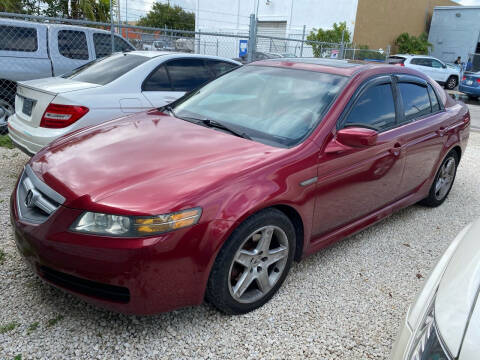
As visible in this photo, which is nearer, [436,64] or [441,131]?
[441,131]

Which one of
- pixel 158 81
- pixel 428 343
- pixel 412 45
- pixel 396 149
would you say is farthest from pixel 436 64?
pixel 428 343

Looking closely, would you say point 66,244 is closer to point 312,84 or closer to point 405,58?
point 312,84

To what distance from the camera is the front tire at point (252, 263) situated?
2.31 metres

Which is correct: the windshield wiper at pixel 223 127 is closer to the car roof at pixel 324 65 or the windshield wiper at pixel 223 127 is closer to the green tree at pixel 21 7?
the car roof at pixel 324 65

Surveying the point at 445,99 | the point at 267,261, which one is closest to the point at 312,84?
the point at 267,261

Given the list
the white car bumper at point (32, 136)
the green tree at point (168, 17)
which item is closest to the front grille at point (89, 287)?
the white car bumper at point (32, 136)

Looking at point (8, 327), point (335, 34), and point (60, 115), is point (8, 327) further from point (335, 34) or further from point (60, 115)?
point (335, 34)

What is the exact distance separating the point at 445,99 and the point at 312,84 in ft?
6.82

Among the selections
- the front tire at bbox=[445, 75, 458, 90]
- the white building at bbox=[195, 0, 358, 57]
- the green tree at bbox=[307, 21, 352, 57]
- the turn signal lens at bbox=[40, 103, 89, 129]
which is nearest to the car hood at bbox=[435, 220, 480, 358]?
the turn signal lens at bbox=[40, 103, 89, 129]

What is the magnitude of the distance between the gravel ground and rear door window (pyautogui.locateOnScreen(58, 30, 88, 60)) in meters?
4.78

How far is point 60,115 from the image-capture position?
4266 millimetres

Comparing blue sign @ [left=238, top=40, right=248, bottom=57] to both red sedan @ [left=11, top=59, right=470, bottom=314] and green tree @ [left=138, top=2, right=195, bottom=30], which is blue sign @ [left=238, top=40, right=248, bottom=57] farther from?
green tree @ [left=138, top=2, right=195, bottom=30]

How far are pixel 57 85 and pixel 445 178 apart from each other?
180 inches

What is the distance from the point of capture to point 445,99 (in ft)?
14.6
